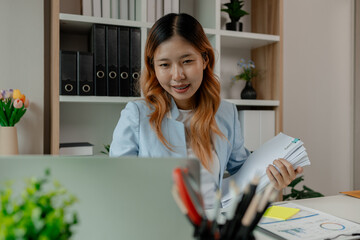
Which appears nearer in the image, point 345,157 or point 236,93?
point 236,93

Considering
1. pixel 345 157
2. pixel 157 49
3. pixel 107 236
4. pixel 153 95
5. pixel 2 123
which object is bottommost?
pixel 345 157

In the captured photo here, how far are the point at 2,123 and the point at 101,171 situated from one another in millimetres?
1380

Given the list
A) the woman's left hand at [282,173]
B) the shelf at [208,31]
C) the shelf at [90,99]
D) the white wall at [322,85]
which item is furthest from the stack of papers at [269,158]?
the white wall at [322,85]

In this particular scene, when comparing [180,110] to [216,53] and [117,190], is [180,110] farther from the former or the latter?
[117,190]

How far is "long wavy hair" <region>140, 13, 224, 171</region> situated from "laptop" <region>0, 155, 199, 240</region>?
78 cm

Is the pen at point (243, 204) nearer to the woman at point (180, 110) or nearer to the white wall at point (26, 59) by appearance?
the woman at point (180, 110)

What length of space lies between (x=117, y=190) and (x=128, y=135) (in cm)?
77

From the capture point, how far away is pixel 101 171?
0.45 metres

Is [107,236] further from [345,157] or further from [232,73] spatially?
[345,157]

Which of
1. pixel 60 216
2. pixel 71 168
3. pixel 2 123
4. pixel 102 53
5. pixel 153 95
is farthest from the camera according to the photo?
pixel 102 53

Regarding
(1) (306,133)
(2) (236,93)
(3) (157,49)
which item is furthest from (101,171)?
(1) (306,133)

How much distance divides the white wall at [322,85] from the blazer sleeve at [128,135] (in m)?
1.76

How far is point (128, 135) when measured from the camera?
1213 mm

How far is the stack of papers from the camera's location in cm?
103
